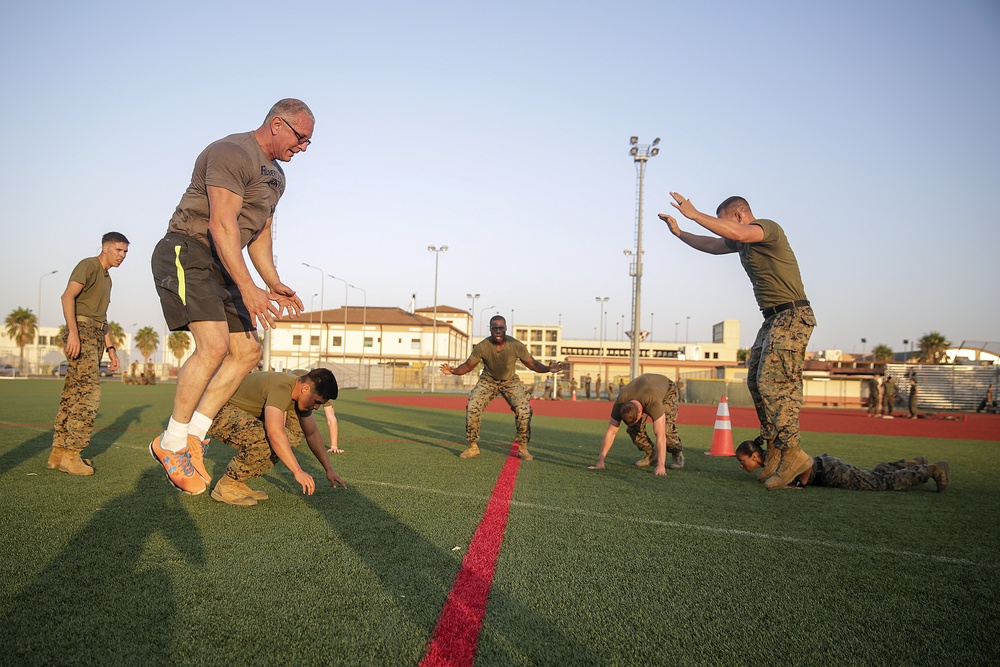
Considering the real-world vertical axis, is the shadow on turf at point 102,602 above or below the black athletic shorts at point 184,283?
below

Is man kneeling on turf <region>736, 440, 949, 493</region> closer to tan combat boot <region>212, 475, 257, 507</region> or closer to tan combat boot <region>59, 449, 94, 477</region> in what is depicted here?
tan combat boot <region>212, 475, 257, 507</region>

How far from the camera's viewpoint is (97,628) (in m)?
2.08

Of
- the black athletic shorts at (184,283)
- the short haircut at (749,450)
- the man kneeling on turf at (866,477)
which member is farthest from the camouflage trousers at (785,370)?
the black athletic shorts at (184,283)

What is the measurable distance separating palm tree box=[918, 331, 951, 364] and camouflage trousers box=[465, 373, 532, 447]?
72.8m

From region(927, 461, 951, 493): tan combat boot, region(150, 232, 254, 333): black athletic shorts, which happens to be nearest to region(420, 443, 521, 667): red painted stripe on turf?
region(150, 232, 254, 333): black athletic shorts

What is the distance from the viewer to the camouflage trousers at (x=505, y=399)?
26.2 ft

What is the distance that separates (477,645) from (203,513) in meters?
2.46

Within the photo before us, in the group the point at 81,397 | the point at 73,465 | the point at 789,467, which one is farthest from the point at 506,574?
the point at 81,397

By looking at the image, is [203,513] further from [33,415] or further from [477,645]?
[33,415]

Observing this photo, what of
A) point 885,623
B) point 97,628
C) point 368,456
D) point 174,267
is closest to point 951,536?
point 885,623

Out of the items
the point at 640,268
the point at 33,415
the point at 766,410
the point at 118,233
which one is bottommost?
the point at 33,415

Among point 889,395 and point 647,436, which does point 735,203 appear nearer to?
point 647,436

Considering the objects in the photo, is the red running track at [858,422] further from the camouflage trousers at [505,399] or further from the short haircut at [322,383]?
the short haircut at [322,383]

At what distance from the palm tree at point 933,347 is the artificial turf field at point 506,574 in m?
74.3
